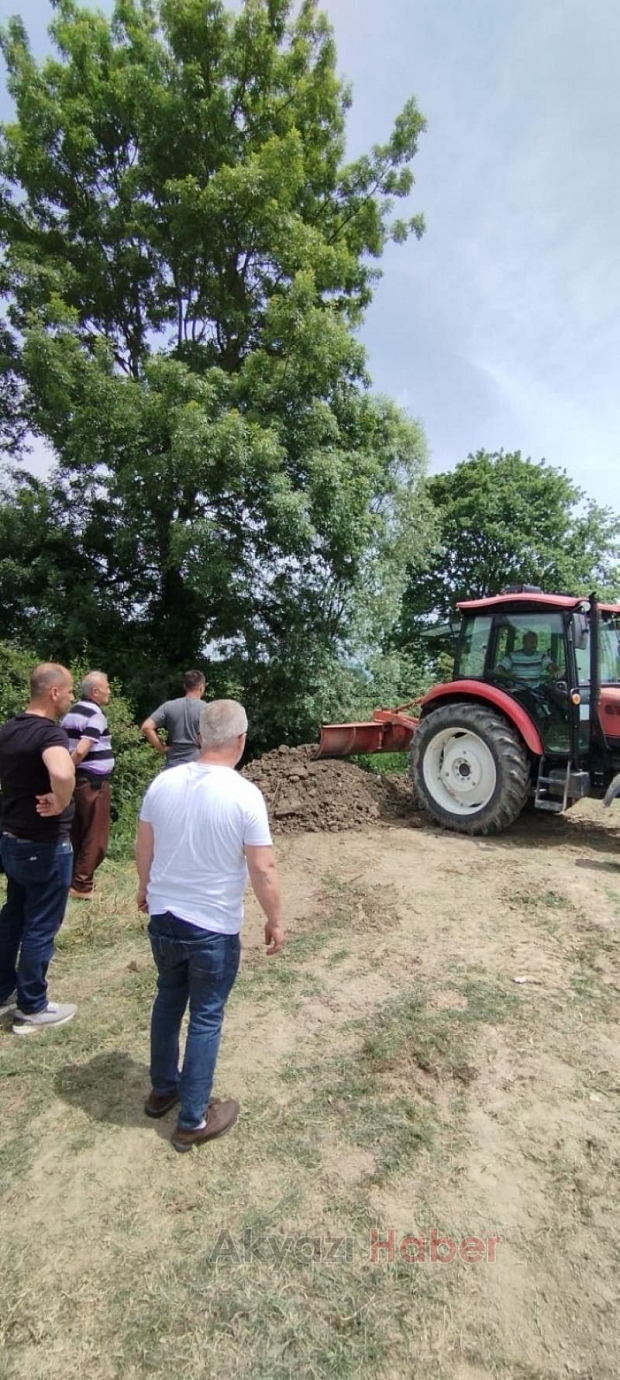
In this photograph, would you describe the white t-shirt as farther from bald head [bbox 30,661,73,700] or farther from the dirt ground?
bald head [bbox 30,661,73,700]

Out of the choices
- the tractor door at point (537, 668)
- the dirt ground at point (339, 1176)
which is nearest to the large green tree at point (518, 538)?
the tractor door at point (537, 668)

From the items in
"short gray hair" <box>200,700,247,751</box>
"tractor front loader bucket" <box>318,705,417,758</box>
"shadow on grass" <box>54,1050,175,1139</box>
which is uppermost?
"short gray hair" <box>200,700,247,751</box>

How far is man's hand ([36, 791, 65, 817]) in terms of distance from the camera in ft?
9.42

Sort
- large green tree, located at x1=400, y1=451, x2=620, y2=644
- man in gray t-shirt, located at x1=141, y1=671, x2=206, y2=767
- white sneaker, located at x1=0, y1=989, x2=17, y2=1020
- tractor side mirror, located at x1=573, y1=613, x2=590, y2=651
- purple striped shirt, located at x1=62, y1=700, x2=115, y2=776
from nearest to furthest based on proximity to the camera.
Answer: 1. white sneaker, located at x1=0, y1=989, x2=17, y2=1020
2. purple striped shirt, located at x1=62, y1=700, x2=115, y2=776
3. man in gray t-shirt, located at x1=141, y1=671, x2=206, y2=767
4. tractor side mirror, located at x1=573, y1=613, x2=590, y2=651
5. large green tree, located at x1=400, y1=451, x2=620, y2=644

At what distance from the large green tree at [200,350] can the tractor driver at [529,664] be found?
3.49m

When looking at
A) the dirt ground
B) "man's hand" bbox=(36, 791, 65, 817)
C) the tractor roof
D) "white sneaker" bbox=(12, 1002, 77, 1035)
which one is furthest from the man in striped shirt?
the tractor roof

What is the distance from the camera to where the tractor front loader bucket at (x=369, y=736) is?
7.49m

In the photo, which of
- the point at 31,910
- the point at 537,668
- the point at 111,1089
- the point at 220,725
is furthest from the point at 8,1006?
the point at 537,668

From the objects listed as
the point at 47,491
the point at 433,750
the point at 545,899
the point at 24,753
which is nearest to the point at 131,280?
the point at 47,491

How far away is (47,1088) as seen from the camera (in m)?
2.62

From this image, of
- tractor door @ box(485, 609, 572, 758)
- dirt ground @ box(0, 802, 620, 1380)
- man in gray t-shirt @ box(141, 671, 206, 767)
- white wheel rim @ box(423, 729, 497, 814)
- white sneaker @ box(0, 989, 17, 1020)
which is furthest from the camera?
white wheel rim @ box(423, 729, 497, 814)

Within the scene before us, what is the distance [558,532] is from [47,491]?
14574mm

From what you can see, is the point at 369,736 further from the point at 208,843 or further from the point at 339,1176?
the point at 339,1176

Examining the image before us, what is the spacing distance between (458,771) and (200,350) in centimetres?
790
